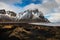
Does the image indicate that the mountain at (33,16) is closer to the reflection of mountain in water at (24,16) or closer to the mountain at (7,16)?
the reflection of mountain in water at (24,16)

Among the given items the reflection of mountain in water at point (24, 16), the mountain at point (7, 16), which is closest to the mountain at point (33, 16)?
the reflection of mountain in water at point (24, 16)

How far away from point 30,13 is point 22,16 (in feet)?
0.68

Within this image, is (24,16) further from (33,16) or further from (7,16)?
(7,16)

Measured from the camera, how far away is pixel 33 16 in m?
2.84

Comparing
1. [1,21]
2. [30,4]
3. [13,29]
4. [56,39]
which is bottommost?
[56,39]

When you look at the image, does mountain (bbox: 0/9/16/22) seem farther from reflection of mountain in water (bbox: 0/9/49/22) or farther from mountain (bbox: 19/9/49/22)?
mountain (bbox: 19/9/49/22)

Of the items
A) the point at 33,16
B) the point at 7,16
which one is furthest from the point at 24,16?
the point at 7,16

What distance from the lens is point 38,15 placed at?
2852 mm

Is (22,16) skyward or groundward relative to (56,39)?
skyward

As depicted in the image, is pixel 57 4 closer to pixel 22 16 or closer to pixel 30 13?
pixel 30 13

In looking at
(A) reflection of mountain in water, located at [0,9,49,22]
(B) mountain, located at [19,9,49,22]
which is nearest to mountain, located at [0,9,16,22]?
(A) reflection of mountain in water, located at [0,9,49,22]

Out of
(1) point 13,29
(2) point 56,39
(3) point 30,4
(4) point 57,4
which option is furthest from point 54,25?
(1) point 13,29

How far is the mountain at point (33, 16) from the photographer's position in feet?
9.30

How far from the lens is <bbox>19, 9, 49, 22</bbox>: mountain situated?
2.84m
